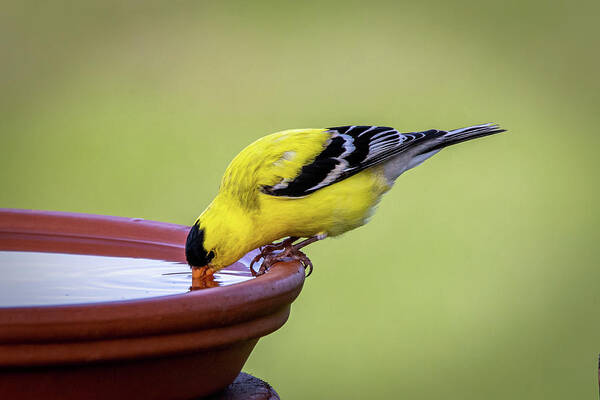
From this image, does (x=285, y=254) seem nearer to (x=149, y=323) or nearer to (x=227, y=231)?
(x=227, y=231)

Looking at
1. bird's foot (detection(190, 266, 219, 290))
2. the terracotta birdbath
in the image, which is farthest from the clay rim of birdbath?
bird's foot (detection(190, 266, 219, 290))

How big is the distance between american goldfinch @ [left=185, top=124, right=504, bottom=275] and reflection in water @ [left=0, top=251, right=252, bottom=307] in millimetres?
190

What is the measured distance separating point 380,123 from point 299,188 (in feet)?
10.8

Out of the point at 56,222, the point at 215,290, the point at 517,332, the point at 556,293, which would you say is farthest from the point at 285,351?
the point at 215,290

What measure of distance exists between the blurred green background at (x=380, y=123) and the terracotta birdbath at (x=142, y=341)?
283 cm

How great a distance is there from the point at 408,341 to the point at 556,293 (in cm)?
115

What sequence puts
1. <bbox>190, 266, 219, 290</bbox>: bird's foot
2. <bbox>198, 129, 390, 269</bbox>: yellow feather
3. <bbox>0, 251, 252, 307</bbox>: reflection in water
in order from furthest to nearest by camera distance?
<bbox>198, 129, 390, 269</bbox>: yellow feather < <bbox>190, 266, 219, 290</bbox>: bird's foot < <bbox>0, 251, 252, 307</bbox>: reflection in water

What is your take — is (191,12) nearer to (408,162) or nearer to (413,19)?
(413,19)

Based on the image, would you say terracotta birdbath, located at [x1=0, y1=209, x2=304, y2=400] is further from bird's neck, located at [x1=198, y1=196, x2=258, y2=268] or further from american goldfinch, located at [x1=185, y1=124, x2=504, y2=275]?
american goldfinch, located at [x1=185, y1=124, x2=504, y2=275]

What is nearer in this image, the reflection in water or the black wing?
the reflection in water

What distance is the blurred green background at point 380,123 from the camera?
4836 mm

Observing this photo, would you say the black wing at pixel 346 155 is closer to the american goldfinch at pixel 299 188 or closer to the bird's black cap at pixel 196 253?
the american goldfinch at pixel 299 188

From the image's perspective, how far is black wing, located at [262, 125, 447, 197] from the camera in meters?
2.69

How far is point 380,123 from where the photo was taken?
588 centimetres
